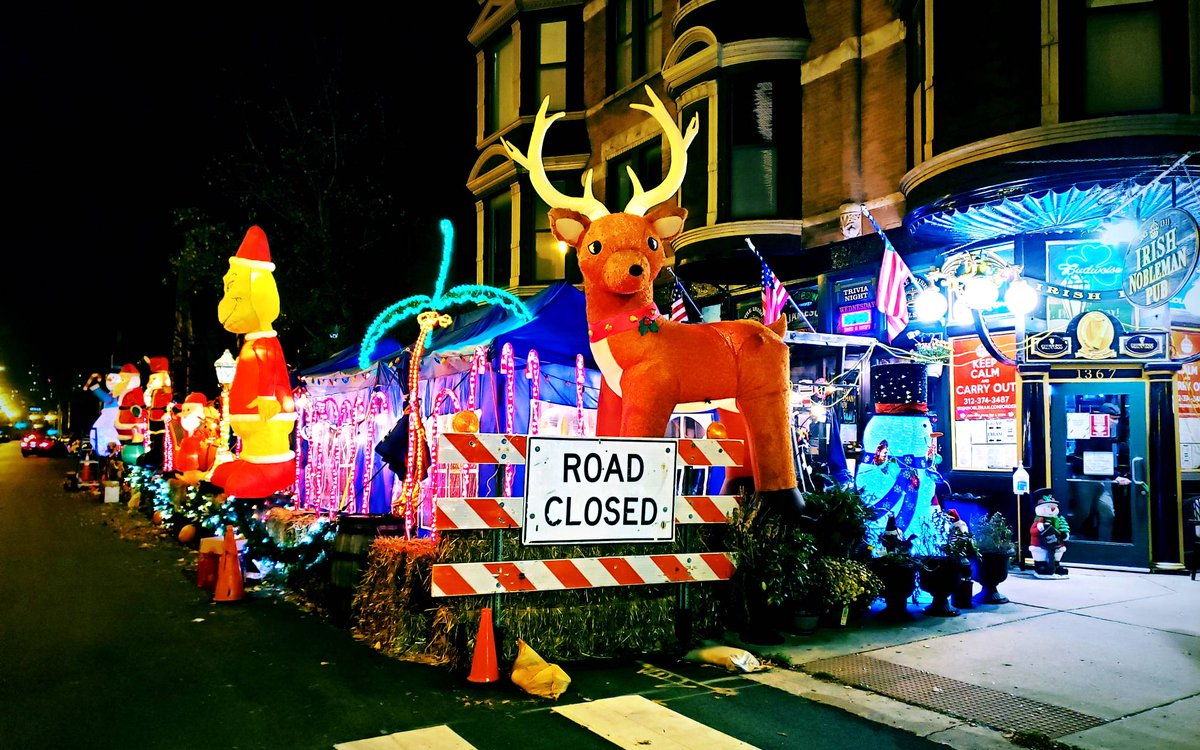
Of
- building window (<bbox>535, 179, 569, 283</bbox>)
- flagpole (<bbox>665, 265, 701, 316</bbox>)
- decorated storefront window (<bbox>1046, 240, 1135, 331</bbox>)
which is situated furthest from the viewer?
building window (<bbox>535, 179, 569, 283</bbox>)

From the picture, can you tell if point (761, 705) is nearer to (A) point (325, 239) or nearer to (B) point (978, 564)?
(B) point (978, 564)

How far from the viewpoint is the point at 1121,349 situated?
10.7 m

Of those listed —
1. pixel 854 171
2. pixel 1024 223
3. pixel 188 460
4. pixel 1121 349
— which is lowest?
pixel 188 460

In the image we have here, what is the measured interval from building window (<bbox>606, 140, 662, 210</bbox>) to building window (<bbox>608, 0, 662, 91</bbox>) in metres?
1.62

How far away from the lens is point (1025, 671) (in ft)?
21.1

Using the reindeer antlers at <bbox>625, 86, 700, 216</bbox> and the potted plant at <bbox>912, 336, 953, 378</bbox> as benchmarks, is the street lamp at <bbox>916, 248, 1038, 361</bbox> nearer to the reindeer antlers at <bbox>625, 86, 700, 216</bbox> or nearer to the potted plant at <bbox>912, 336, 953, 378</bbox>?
the potted plant at <bbox>912, 336, 953, 378</bbox>

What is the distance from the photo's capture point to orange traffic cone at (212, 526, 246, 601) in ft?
29.8

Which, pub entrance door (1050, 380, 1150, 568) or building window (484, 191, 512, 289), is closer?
pub entrance door (1050, 380, 1150, 568)

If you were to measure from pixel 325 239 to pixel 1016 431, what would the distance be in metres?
18.0

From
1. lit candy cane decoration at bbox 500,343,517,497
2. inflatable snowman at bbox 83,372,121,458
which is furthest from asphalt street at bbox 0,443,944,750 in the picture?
inflatable snowman at bbox 83,372,121,458

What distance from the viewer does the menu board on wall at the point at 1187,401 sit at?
35.1 feet

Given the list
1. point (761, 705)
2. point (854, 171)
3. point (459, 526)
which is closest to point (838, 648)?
point (761, 705)

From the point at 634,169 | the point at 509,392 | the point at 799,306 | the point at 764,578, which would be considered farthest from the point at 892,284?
the point at 634,169

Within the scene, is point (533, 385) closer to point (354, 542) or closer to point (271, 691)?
point (354, 542)
